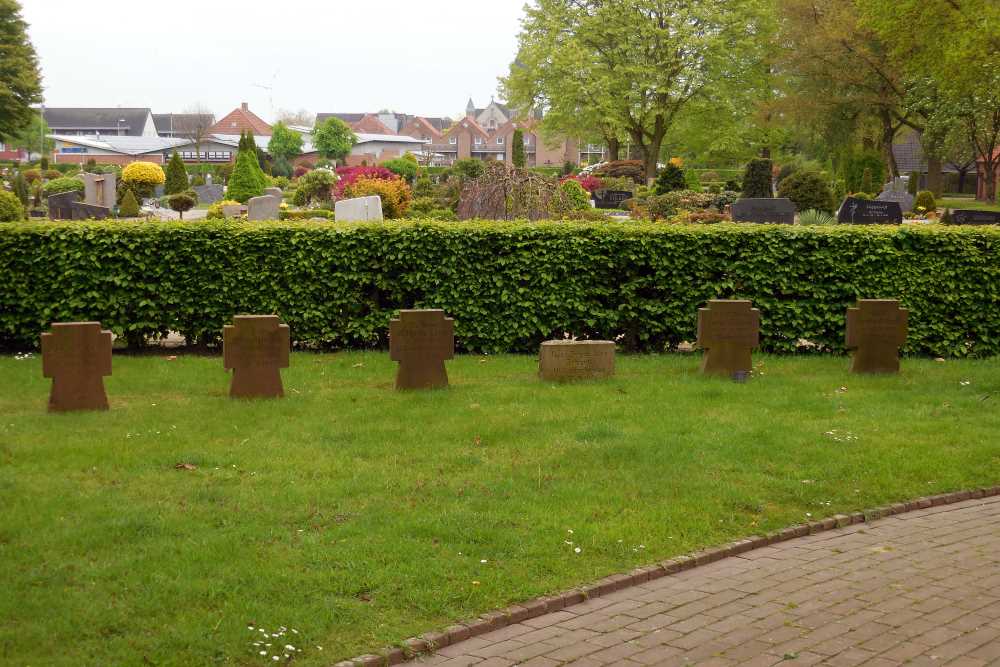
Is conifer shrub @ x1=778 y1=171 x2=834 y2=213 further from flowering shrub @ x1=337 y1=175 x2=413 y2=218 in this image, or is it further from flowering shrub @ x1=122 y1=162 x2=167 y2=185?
flowering shrub @ x1=122 y1=162 x2=167 y2=185

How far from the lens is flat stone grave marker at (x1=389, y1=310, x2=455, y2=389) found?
977 cm

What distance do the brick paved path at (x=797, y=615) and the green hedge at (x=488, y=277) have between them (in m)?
6.23

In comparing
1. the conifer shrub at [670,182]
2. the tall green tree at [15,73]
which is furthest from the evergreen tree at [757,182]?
the tall green tree at [15,73]

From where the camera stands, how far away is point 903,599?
528 centimetres

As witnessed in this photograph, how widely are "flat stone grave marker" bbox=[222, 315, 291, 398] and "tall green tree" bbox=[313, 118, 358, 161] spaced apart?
77.3 metres

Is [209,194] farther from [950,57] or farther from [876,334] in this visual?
[876,334]

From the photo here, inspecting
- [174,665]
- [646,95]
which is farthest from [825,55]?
[174,665]

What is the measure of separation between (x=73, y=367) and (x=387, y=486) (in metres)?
A: 3.55

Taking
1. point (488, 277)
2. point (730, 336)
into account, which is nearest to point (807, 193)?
point (488, 277)

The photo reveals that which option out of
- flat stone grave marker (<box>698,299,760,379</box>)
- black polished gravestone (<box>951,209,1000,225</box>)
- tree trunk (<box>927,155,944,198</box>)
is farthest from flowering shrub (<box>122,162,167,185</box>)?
tree trunk (<box>927,155,944,198</box>)

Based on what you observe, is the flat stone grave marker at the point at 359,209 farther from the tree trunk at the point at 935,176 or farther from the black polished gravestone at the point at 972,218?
the tree trunk at the point at 935,176

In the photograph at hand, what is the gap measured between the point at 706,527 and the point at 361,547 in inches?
81.2

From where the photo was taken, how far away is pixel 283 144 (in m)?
83.8

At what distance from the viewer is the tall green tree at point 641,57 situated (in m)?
50.2
